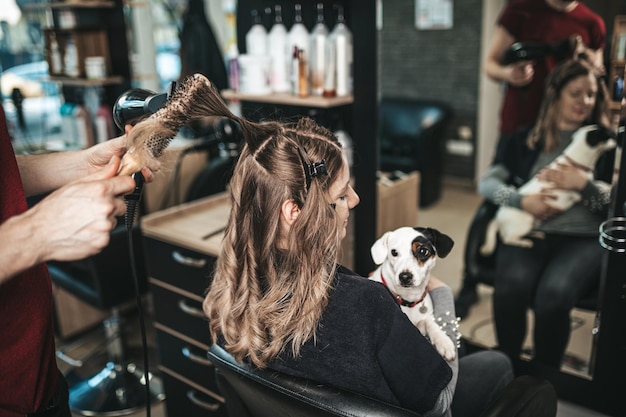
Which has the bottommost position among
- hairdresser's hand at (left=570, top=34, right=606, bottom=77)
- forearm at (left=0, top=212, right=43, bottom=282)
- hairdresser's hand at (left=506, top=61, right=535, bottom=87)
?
forearm at (left=0, top=212, right=43, bottom=282)

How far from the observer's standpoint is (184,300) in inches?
79.7

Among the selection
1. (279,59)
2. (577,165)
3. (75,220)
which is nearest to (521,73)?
(577,165)

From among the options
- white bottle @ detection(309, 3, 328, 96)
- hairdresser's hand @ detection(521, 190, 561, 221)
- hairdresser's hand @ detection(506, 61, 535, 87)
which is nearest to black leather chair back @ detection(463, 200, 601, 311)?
hairdresser's hand @ detection(521, 190, 561, 221)

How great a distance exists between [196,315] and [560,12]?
152 centimetres

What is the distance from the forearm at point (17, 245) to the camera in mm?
806

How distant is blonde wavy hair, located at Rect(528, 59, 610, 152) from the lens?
5.70 ft

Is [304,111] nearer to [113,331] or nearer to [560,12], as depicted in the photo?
[560,12]

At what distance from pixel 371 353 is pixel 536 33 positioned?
1.26 m

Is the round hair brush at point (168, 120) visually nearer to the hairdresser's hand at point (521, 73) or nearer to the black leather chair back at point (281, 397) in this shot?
the black leather chair back at point (281, 397)

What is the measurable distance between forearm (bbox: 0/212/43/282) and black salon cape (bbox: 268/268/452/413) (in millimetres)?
485

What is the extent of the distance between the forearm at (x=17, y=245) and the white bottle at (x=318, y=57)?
4.38ft

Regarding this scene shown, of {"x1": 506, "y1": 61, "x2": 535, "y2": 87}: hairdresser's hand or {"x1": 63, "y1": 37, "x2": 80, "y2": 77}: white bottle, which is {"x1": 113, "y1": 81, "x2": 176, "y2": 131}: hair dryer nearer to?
{"x1": 506, "y1": 61, "x2": 535, "y2": 87}: hairdresser's hand

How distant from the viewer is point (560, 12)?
5.75 ft

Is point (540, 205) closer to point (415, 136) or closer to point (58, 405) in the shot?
point (415, 136)
